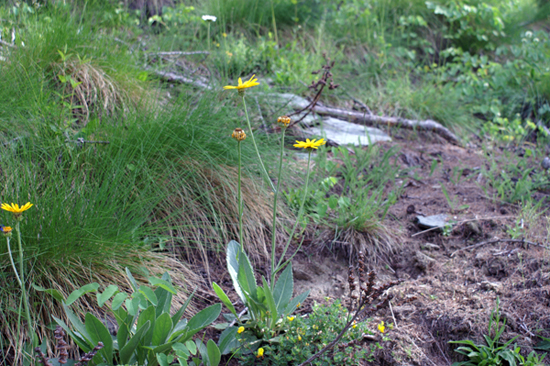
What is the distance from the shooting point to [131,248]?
162 centimetres

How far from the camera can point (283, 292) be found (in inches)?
58.9

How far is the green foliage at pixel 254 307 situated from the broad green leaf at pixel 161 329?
185 mm

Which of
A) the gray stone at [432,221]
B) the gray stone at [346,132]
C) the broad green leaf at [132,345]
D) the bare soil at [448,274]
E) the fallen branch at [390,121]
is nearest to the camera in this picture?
the broad green leaf at [132,345]

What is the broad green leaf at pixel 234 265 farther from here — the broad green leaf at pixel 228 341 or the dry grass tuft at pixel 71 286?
the dry grass tuft at pixel 71 286

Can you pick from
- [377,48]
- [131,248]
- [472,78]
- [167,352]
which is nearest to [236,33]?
[377,48]

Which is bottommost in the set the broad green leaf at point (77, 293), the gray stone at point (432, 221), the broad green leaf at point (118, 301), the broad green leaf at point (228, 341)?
the gray stone at point (432, 221)

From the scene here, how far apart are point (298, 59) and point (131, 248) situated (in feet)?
9.17

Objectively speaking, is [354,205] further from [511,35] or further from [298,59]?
[511,35]

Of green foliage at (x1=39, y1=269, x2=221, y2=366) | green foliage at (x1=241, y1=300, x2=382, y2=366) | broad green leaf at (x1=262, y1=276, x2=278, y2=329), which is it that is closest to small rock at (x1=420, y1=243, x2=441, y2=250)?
green foliage at (x1=241, y1=300, x2=382, y2=366)

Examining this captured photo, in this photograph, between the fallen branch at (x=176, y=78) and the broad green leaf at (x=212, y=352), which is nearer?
the broad green leaf at (x=212, y=352)

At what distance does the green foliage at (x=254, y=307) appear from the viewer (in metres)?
1.39

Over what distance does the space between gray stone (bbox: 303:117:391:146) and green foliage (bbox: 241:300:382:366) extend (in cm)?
188

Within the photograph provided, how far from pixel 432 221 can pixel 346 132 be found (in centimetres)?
121

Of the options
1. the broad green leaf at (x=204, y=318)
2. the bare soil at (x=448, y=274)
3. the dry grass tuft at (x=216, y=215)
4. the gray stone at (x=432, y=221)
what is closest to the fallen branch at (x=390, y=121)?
the bare soil at (x=448, y=274)
